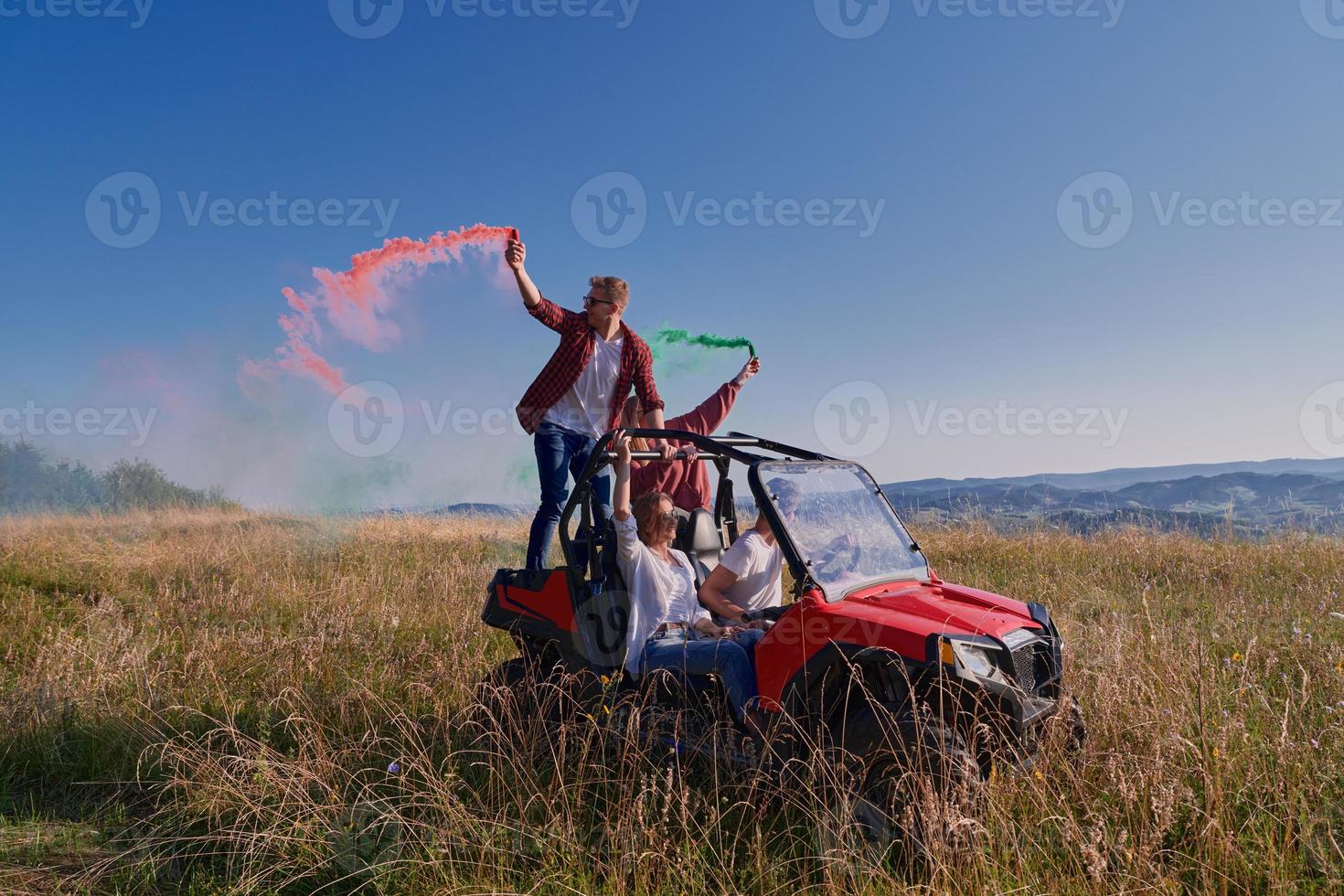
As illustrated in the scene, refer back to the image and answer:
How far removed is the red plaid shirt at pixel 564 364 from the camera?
5664mm

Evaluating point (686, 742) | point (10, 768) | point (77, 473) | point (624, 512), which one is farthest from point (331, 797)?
point (77, 473)

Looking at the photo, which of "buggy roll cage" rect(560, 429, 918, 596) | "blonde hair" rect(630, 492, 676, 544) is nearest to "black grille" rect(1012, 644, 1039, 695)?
"buggy roll cage" rect(560, 429, 918, 596)

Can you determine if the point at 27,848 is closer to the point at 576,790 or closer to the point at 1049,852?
the point at 576,790

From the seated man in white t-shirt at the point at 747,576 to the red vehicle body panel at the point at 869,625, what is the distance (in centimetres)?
46

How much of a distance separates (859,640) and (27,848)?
12.9 feet

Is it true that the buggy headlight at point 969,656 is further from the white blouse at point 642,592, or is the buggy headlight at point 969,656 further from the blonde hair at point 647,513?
the blonde hair at point 647,513

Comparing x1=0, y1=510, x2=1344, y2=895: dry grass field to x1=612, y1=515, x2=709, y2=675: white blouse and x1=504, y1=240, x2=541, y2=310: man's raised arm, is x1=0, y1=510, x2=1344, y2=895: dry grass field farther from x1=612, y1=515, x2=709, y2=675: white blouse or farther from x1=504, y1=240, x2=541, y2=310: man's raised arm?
x1=504, y1=240, x2=541, y2=310: man's raised arm

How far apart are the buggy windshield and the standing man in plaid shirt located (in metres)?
1.72

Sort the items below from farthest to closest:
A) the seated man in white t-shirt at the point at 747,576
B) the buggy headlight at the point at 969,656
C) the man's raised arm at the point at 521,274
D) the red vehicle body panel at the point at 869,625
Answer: the man's raised arm at the point at 521,274
the seated man in white t-shirt at the point at 747,576
the red vehicle body panel at the point at 869,625
the buggy headlight at the point at 969,656

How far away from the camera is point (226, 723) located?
5.07 metres

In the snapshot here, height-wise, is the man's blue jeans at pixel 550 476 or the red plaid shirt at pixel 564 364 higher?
the red plaid shirt at pixel 564 364

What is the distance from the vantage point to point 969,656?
322cm

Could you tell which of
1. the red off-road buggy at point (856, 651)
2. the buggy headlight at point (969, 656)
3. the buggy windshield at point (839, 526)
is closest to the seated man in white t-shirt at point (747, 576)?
the buggy windshield at point (839, 526)

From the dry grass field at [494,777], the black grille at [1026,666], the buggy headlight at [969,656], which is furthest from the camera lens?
the black grille at [1026,666]
